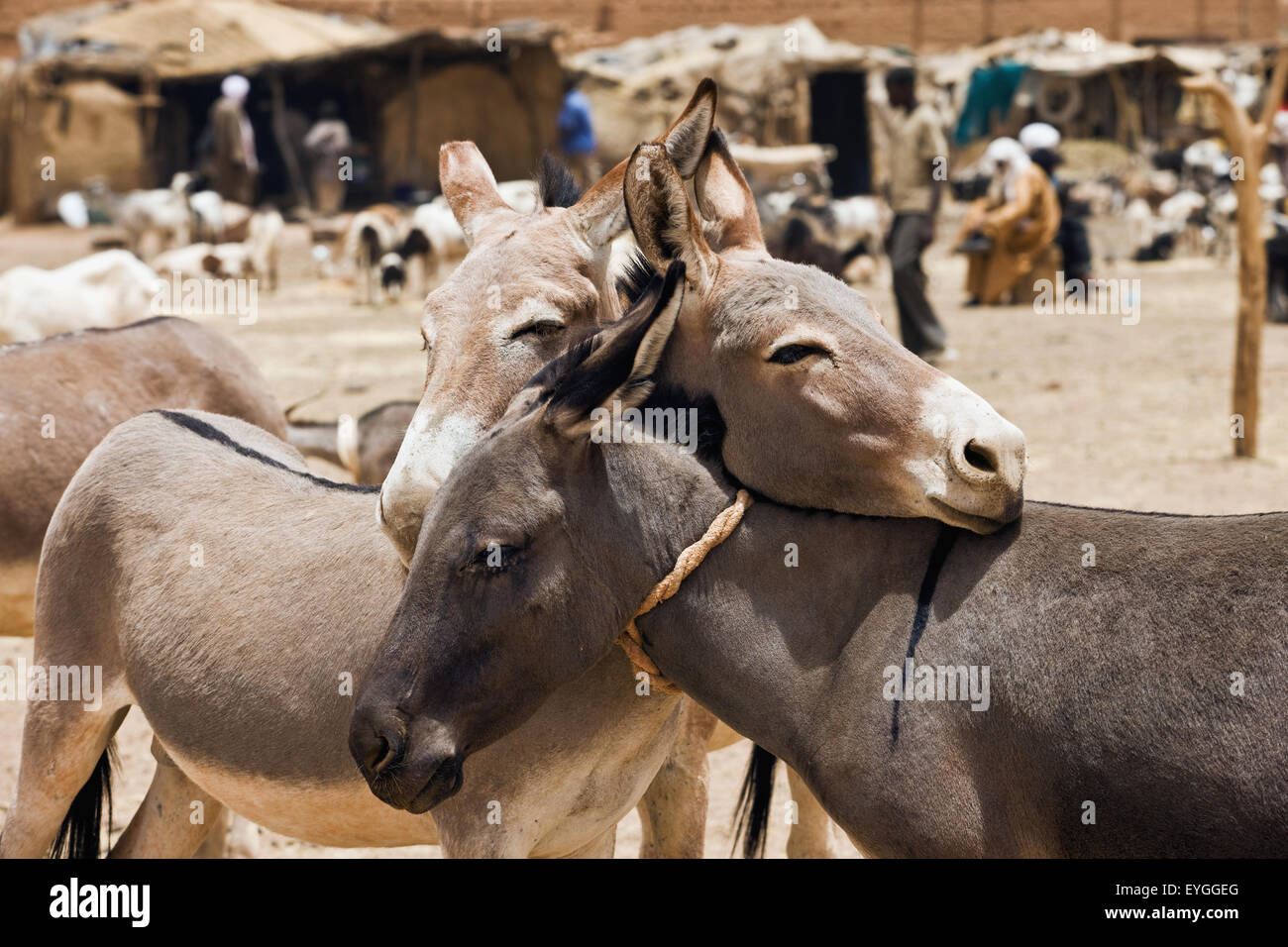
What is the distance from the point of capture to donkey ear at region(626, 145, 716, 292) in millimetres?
2457

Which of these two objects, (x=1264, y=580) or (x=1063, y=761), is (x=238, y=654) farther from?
(x=1264, y=580)

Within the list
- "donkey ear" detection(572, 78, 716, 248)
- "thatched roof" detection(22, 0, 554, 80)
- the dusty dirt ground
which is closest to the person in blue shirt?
"thatched roof" detection(22, 0, 554, 80)

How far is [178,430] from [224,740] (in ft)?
3.09

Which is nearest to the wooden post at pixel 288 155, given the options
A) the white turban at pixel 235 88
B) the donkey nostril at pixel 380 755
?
the white turban at pixel 235 88

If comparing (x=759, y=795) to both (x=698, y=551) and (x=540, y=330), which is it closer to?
(x=698, y=551)

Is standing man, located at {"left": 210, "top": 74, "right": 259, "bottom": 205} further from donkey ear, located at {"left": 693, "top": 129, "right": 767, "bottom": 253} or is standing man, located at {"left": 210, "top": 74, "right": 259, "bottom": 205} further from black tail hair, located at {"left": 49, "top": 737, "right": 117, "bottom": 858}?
donkey ear, located at {"left": 693, "top": 129, "right": 767, "bottom": 253}

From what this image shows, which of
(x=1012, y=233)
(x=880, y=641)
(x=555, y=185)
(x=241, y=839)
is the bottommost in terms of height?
(x=1012, y=233)

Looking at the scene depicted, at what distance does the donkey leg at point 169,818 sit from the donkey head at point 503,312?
134 centimetres

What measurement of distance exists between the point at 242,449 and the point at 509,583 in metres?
1.52

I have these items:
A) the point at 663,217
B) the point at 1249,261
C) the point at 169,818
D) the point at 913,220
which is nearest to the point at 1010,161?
the point at 913,220

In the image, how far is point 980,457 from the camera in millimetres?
2273

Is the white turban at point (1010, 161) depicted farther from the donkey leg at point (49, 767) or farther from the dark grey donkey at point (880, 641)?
the dark grey donkey at point (880, 641)

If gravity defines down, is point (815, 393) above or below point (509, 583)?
above

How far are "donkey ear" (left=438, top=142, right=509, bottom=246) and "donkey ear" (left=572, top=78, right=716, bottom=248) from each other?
0.36 m
